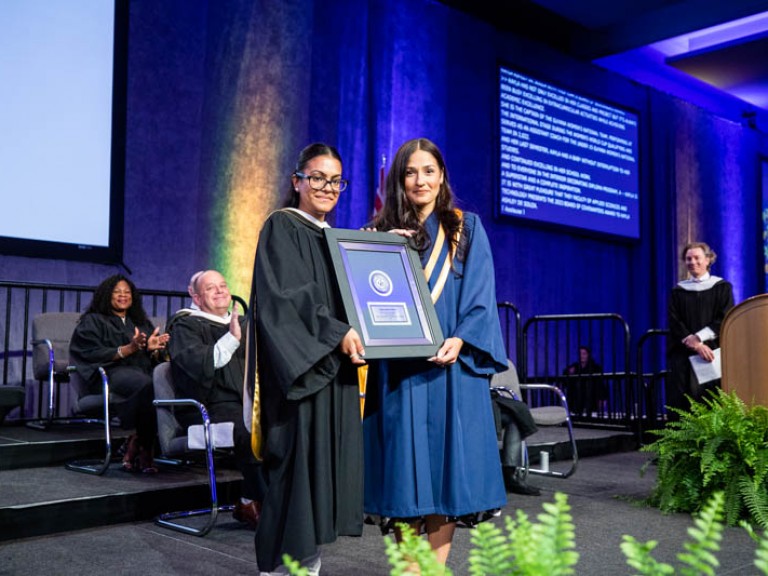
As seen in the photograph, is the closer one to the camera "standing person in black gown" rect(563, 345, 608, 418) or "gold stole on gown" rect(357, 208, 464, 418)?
"gold stole on gown" rect(357, 208, 464, 418)

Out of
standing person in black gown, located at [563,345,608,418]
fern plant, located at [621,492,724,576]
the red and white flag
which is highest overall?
the red and white flag

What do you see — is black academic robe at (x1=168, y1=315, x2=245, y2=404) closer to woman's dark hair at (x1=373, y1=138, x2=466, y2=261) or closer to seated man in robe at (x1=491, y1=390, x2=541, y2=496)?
seated man in robe at (x1=491, y1=390, x2=541, y2=496)

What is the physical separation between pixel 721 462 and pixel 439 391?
2.19 meters

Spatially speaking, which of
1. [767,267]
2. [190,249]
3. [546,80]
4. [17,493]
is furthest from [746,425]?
[767,267]

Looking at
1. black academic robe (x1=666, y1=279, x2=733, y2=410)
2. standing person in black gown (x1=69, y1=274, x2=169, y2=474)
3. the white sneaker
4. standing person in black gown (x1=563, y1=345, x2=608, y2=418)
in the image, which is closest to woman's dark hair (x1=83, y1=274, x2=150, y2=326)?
standing person in black gown (x1=69, y1=274, x2=169, y2=474)

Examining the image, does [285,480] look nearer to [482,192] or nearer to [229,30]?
[229,30]

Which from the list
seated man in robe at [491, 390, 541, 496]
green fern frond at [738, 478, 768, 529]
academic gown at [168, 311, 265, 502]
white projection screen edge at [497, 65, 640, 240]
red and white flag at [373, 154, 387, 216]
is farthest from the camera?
white projection screen edge at [497, 65, 640, 240]

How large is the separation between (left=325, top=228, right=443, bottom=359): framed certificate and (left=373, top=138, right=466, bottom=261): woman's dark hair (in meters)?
0.08

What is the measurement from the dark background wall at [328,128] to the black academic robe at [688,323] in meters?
2.89

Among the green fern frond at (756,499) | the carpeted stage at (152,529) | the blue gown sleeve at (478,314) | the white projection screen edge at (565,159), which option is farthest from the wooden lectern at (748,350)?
the white projection screen edge at (565,159)

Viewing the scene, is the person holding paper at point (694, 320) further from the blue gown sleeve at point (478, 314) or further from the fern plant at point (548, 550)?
the fern plant at point (548, 550)

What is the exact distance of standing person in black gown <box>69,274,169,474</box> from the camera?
4.32 metres

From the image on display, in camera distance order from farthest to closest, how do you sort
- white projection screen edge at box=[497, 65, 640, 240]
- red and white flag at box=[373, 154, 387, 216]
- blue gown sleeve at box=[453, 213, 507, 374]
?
white projection screen edge at box=[497, 65, 640, 240] < red and white flag at box=[373, 154, 387, 216] < blue gown sleeve at box=[453, 213, 507, 374]

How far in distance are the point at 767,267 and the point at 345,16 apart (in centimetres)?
835
